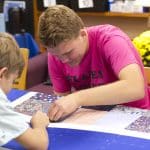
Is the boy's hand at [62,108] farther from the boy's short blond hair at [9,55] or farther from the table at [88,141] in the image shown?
the boy's short blond hair at [9,55]

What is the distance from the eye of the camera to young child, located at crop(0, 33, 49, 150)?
38.5 inches

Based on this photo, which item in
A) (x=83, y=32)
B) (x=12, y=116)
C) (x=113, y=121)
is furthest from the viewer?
(x=83, y=32)

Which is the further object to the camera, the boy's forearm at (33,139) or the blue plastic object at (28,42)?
the blue plastic object at (28,42)

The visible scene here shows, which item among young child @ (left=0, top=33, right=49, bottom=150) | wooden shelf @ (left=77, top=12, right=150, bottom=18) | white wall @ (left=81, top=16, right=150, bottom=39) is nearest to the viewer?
young child @ (left=0, top=33, right=49, bottom=150)

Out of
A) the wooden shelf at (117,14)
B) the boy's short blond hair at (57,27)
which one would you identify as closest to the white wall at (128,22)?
the wooden shelf at (117,14)

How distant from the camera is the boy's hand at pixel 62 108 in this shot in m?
1.25

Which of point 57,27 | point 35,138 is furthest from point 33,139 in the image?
point 57,27

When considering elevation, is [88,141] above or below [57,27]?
below

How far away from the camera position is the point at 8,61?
105 cm

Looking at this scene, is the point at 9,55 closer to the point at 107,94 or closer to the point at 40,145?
the point at 40,145

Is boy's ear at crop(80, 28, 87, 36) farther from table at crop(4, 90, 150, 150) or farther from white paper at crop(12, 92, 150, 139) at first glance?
table at crop(4, 90, 150, 150)

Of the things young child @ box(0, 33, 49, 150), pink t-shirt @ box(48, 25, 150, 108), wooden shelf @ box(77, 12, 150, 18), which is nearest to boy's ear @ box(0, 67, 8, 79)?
young child @ box(0, 33, 49, 150)

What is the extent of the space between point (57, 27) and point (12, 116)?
15.8 inches

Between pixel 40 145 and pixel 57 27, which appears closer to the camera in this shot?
pixel 40 145
